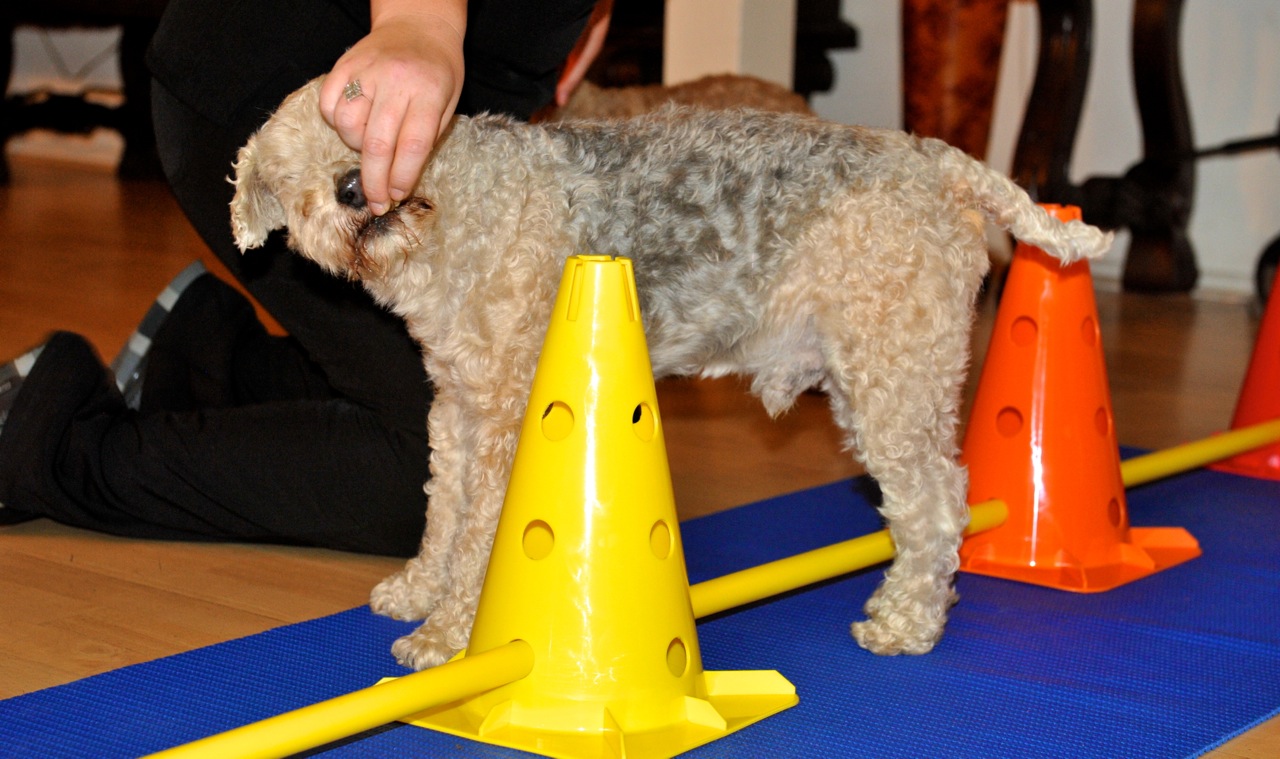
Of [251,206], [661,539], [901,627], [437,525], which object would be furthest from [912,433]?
[251,206]

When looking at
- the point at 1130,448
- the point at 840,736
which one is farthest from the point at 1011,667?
the point at 1130,448

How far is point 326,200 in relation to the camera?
1.89 meters

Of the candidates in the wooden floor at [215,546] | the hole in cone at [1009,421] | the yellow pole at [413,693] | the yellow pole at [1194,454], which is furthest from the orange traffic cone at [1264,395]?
the yellow pole at [413,693]

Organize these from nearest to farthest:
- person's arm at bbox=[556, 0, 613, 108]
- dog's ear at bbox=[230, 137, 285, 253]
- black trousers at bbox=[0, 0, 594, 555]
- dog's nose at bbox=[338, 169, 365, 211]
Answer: dog's nose at bbox=[338, 169, 365, 211] → dog's ear at bbox=[230, 137, 285, 253] → black trousers at bbox=[0, 0, 594, 555] → person's arm at bbox=[556, 0, 613, 108]

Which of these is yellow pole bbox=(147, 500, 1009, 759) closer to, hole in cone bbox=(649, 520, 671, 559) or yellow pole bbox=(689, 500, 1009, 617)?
yellow pole bbox=(689, 500, 1009, 617)

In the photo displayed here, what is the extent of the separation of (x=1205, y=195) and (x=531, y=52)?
446 centimetres

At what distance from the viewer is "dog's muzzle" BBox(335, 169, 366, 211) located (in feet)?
6.18

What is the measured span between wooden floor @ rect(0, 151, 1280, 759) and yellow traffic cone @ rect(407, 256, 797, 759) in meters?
0.64

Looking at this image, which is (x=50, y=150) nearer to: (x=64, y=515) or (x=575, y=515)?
(x=64, y=515)

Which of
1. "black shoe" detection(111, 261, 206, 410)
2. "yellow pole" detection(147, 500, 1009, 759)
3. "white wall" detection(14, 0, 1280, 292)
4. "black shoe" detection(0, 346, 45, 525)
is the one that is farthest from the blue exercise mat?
"white wall" detection(14, 0, 1280, 292)

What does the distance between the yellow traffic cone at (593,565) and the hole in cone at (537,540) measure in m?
0.01

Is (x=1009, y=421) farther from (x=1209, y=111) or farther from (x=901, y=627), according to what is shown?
(x=1209, y=111)

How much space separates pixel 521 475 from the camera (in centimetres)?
A: 180

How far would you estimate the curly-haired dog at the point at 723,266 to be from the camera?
2035 mm
